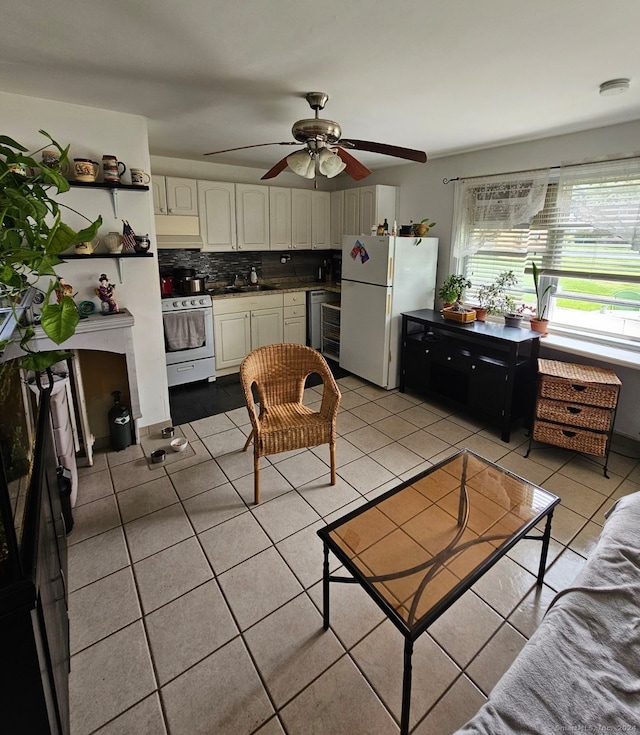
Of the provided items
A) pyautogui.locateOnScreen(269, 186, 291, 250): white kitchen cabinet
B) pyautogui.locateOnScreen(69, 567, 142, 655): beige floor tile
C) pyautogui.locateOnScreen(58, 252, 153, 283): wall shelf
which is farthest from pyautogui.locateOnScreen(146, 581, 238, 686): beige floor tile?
pyautogui.locateOnScreen(269, 186, 291, 250): white kitchen cabinet

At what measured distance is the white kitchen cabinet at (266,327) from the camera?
4547 mm

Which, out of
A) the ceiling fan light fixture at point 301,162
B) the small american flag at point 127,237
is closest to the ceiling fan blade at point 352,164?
the ceiling fan light fixture at point 301,162

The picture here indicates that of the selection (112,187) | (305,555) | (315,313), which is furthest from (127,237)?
(315,313)

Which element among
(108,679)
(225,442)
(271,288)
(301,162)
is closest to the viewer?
(108,679)

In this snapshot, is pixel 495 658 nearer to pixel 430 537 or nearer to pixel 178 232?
pixel 430 537

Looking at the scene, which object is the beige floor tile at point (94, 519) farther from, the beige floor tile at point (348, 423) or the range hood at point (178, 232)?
the range hood at point (178, 232)

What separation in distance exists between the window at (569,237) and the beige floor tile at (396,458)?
163 centimetres

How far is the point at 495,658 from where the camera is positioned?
154 cm

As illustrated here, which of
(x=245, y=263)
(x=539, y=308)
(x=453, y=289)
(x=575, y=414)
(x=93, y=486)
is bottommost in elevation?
(x=93, y=486)

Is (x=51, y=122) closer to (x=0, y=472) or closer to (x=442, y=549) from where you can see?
(x=0, y=472)

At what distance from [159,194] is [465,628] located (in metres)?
4.07

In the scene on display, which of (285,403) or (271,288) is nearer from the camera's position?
(285,403)

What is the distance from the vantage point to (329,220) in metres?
5.10

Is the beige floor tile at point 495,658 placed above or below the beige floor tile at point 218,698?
above
